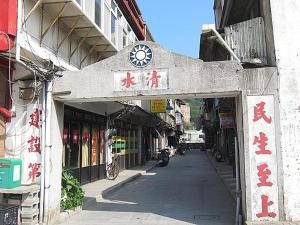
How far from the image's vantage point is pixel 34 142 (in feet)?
30.1

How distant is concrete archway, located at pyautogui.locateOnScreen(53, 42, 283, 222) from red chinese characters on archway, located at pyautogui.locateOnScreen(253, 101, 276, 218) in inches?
1.8

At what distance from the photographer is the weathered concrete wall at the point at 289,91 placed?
797 centimetres

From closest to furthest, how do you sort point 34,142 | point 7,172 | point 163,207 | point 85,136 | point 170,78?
point 7,172 → point 170,78 → point 34,142 → point 163,207 → point 85,136

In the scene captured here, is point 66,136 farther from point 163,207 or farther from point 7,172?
point 7,172

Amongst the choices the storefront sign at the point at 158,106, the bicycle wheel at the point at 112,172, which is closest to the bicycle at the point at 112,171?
the bicycle wheel at the point at 112,172

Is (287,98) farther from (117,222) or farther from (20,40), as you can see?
(20,40)

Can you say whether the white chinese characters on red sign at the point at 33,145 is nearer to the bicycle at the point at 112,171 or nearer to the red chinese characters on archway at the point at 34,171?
the red chinese characters on archway at the point at 34,171

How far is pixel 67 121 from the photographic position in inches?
571

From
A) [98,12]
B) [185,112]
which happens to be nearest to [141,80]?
[98,12]

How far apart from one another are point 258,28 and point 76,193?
6.43 metres

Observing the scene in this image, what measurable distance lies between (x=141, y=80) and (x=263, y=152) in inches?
125

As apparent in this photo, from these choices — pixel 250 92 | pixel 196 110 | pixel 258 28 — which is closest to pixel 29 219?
pixel 250 92

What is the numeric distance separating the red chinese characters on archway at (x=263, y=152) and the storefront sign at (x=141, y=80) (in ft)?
7.07

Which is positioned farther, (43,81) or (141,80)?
(43,81)
